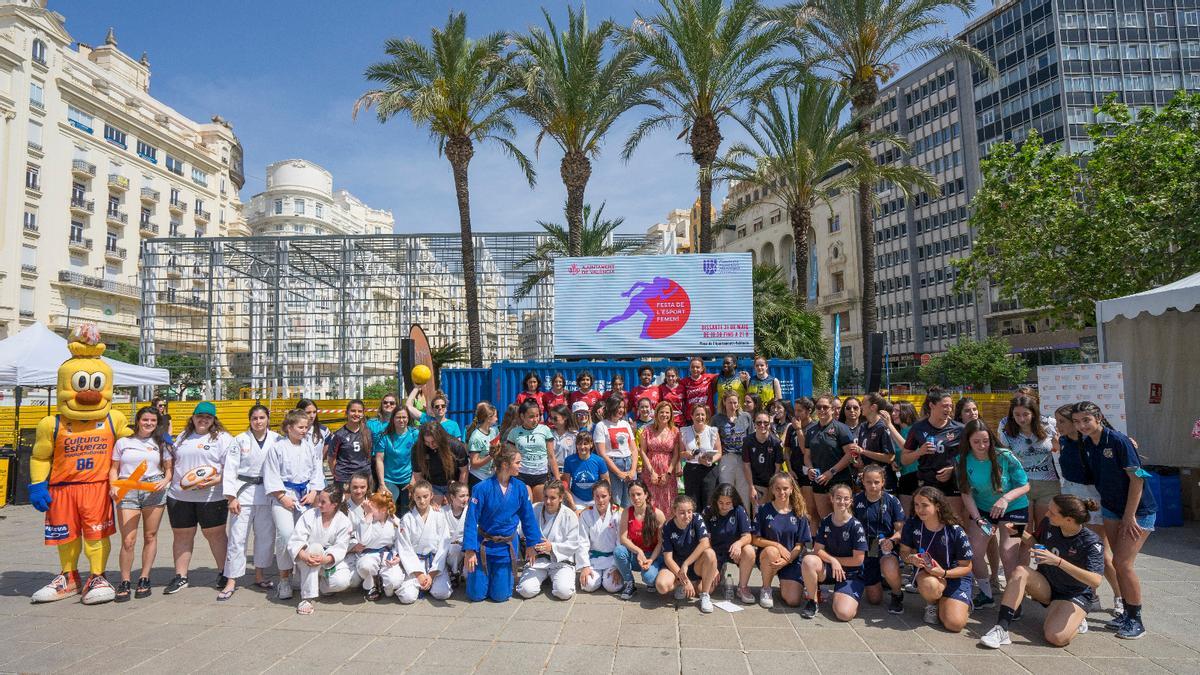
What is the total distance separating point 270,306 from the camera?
2452 cm

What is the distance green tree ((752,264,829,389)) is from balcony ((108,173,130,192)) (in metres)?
48.5

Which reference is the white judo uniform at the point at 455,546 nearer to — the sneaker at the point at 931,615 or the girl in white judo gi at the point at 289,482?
the girl in white judo gi at the point at 289,482

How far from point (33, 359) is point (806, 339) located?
18886mm

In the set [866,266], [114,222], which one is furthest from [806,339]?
[114,222]

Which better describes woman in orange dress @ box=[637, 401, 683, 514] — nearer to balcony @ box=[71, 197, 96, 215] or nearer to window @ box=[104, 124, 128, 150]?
balcony @ box=[71, 197, 96, 215]

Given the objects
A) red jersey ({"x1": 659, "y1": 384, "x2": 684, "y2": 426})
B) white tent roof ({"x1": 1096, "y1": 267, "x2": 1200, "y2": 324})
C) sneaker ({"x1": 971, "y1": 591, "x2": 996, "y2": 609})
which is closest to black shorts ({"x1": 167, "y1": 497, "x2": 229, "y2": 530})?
red jersey ({"x1": 659, "y1": 384, "x2": 684, "y2": 426})

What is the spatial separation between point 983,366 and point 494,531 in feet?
148

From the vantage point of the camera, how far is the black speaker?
35.9 ft

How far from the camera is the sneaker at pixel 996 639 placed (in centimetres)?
481

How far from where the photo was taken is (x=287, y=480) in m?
6.46

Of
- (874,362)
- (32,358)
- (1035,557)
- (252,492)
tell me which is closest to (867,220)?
(874,362)

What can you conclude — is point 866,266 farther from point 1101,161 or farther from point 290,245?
point 290,245

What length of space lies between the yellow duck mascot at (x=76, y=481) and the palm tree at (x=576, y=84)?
12568 millimetres

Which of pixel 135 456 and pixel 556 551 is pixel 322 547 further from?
pixel 556 551
